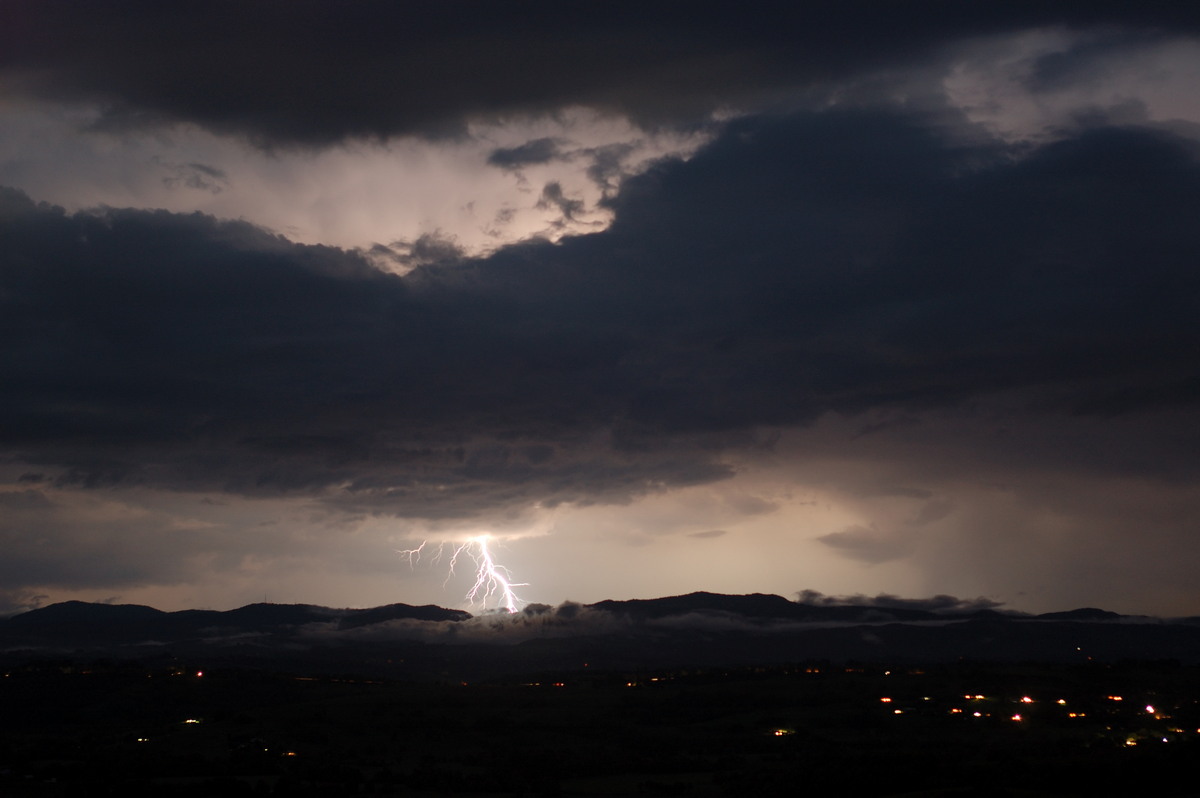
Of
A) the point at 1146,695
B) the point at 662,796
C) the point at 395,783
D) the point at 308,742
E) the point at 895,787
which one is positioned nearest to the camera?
the point at 895,787

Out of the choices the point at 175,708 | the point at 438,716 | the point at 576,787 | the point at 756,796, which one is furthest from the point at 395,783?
the point at 175,708

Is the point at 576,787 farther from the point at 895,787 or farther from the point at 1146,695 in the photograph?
the point at 1146,695

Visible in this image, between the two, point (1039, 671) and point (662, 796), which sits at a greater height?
point (1039, 671)

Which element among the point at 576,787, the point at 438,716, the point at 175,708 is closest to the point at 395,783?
the point at 576,787

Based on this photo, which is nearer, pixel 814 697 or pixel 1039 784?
pixel 1039 784

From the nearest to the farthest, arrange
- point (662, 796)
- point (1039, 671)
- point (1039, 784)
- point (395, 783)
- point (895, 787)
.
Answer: point (1039, 784) < point (895, 787) < point (662, 796) < point (395, 783) < point (1039, 671)

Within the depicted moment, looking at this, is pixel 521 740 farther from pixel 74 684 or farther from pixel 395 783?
pixel 74 684
